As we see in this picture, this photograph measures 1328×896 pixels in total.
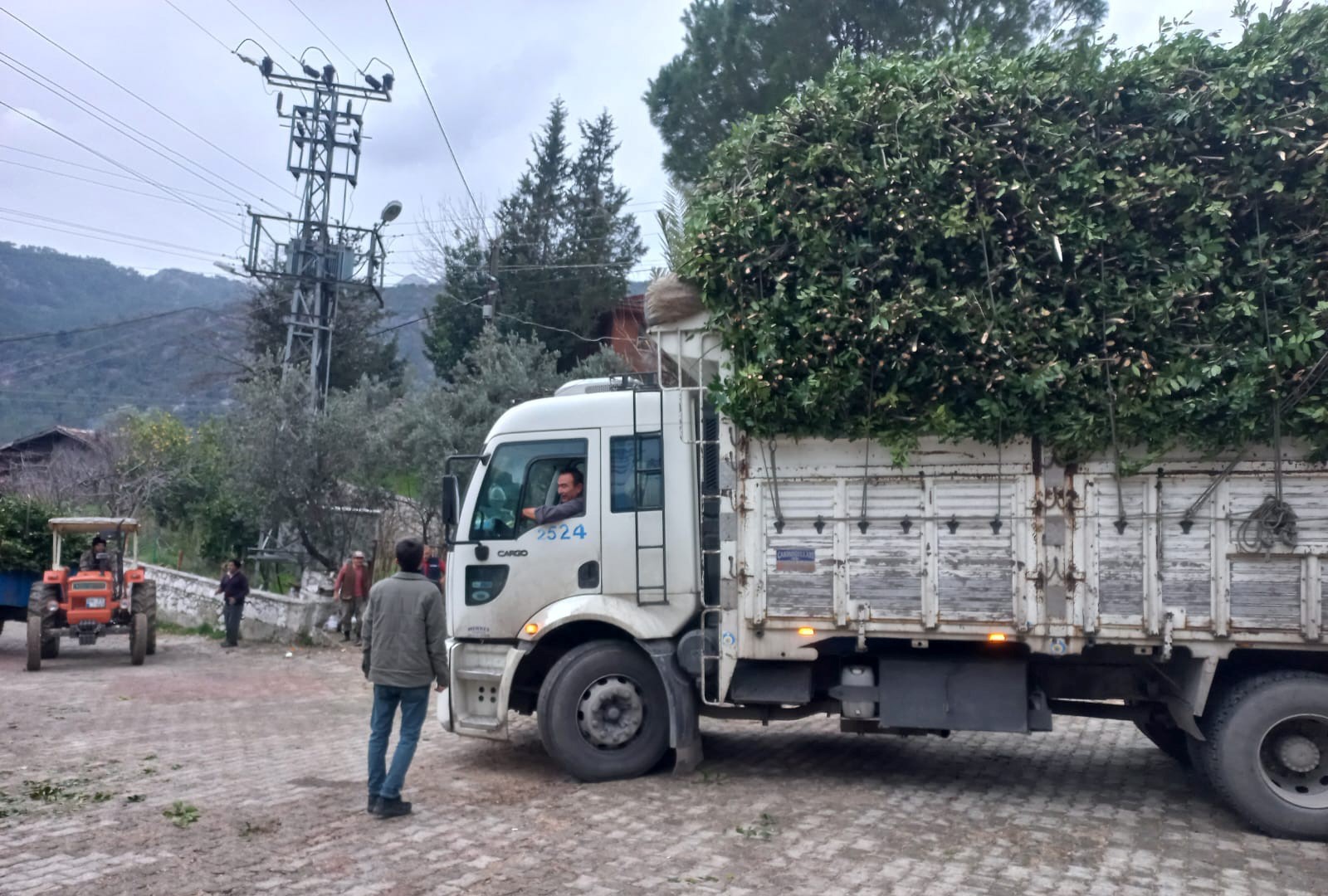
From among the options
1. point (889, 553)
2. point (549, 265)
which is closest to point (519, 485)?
point (889, 553)

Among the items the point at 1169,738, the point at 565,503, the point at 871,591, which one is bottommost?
the point at 1169,738

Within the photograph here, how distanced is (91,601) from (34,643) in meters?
0.90

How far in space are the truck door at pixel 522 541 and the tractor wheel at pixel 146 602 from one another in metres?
9.63

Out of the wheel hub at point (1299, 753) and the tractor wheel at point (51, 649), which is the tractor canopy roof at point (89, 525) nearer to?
the tractor wheel at point (51, 649)

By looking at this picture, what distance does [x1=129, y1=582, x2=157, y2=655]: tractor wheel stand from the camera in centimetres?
1596

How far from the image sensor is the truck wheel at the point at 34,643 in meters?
14.9

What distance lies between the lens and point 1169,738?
8.48 m

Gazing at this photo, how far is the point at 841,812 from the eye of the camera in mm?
7160

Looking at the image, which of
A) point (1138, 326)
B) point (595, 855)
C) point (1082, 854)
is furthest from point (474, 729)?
point (1138, 326)

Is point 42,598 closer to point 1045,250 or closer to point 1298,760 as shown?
point 1045,250

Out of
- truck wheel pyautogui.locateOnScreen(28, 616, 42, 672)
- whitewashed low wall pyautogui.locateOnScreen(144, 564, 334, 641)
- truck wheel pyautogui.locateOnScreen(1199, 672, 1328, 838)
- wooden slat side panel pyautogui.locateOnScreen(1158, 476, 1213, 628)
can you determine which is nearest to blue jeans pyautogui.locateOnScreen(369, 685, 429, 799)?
wooden slat side panel pyautogui.locateOnScreen(1158, 476, 1213, 628)

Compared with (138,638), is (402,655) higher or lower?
higher

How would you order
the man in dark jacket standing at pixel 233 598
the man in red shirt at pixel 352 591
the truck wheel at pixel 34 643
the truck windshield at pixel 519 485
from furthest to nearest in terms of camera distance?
the man in dark jacket standing at pixel 233 598, the man in red shirt at pixel 352 591, the truck wheel at pixel 34 643, the truck windshield at pixel 519 485

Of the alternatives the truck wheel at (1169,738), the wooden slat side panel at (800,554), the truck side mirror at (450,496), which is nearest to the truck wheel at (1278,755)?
the truck wheel at (1169,738)
